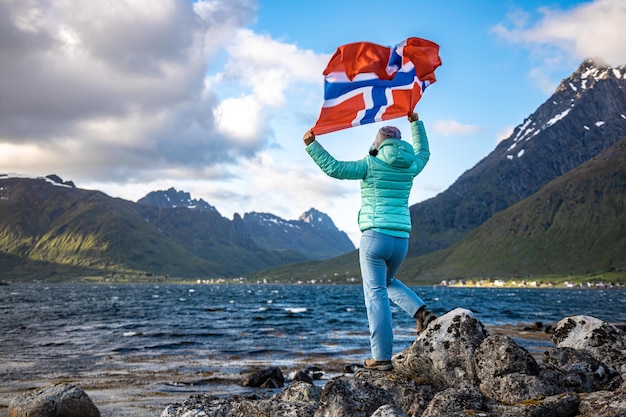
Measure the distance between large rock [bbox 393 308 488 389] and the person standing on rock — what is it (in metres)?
0.30

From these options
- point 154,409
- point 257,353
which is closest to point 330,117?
point 154,409

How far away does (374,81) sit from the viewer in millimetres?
Result: 9672

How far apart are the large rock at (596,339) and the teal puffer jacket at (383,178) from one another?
4.61m

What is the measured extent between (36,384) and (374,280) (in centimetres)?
1671

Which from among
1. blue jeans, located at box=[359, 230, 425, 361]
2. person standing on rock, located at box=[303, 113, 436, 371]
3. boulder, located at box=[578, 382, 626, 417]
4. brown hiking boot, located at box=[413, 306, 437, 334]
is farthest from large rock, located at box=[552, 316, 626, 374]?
boulder, located at box=[578, 382, 626, 417]

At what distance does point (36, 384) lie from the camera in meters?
20.0

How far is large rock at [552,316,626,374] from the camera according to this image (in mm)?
9984

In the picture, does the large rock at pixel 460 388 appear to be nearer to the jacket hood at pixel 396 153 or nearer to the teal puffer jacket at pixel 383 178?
the teal puffer jacket at pixel 383 178

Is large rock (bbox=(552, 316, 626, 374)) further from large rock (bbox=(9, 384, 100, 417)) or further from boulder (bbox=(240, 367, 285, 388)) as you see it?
boulder (bbox=(240, 367, 285, 388))

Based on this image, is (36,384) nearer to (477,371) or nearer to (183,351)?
(183,351)

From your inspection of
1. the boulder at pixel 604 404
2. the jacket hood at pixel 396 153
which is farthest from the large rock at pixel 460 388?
the jacket hood at pixel 396 153

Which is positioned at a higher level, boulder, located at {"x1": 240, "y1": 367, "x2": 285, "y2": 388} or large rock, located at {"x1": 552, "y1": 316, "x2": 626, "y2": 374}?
large rock, located at {"x1": 552, "y1": 316, "x2": 626, "y2": 374}

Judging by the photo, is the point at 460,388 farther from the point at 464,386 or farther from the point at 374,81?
the point at 374,81

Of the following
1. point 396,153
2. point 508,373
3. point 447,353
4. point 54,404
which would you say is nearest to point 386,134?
point 396,153
